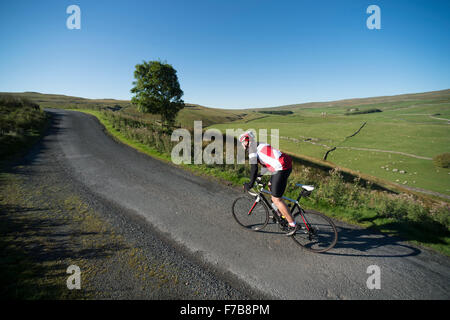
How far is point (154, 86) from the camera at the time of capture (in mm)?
25500

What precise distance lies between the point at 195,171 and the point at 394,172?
42.8 metres

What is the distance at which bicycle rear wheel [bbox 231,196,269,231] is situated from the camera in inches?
214

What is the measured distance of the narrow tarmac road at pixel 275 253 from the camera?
139 inches

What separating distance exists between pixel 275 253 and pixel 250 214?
5.39 ft

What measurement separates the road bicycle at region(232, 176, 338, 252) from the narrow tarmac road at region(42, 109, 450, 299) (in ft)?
0.77

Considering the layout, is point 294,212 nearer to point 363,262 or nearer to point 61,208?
point 363,262

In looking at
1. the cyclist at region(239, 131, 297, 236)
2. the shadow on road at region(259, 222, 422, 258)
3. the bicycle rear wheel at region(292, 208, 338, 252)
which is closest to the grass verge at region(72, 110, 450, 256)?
the shadow on road at region(259, 222, 422, 258)

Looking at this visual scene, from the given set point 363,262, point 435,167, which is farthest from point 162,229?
point 435,167

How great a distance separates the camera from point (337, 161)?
42938 millimetres

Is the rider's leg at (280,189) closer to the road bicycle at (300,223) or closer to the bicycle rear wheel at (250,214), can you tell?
the road bicycle at (300,223)

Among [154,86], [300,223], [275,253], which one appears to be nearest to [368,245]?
[300,223]

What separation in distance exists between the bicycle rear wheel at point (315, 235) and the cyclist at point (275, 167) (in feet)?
1.00

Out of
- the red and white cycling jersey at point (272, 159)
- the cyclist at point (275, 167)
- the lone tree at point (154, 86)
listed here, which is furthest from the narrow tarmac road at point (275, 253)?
the lone tree at point (154, 86)

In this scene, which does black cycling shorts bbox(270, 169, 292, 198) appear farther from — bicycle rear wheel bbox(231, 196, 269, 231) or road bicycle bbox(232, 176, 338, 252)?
bicycle rear wheel bbox(231, 196, 269, 231)
